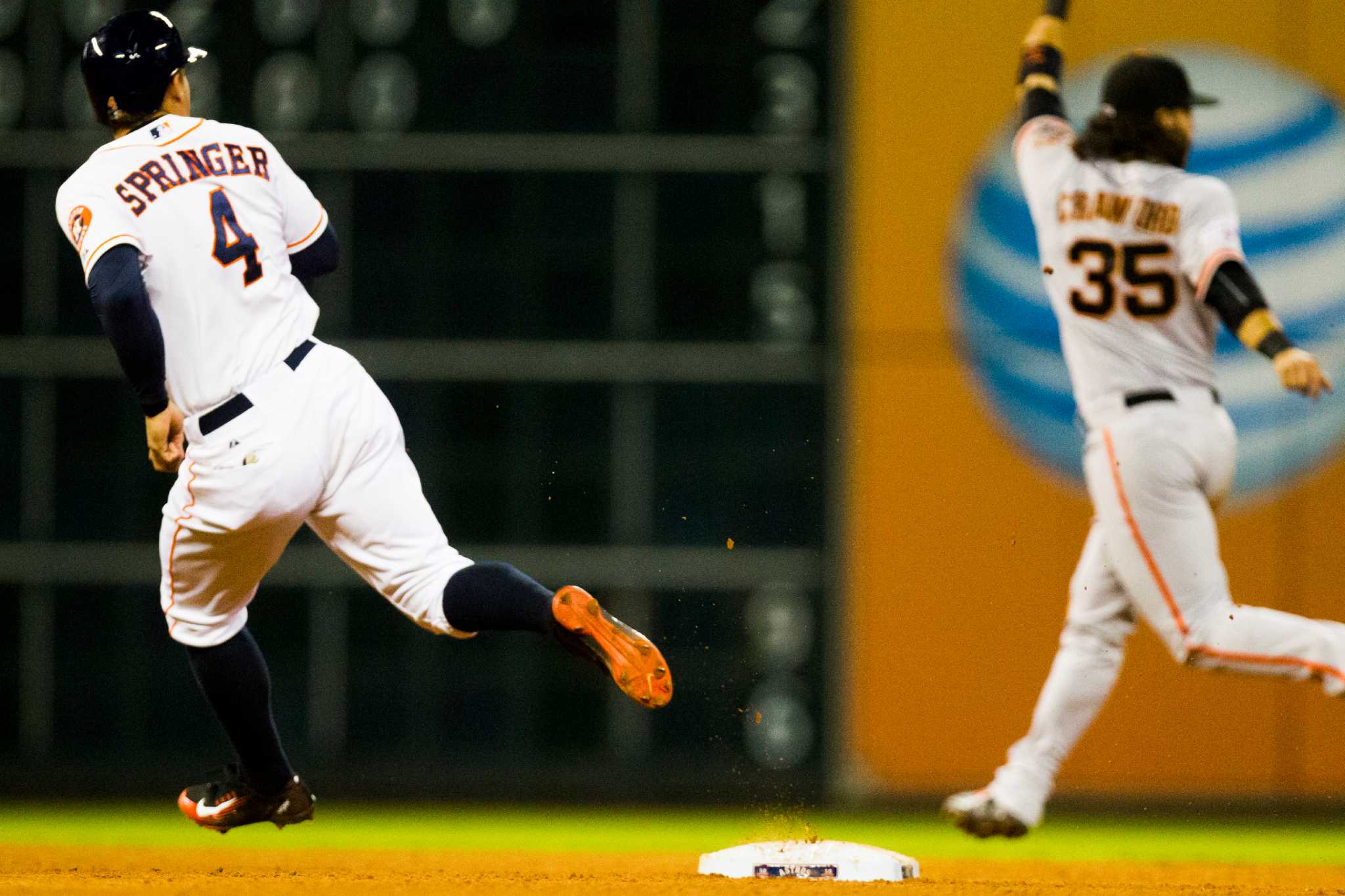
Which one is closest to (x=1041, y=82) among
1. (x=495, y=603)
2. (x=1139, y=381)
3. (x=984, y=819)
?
(x=1139, y=381)

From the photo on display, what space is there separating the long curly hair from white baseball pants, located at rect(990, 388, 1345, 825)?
2.21ft

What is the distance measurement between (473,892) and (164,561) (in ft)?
3.49

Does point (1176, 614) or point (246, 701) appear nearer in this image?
point (246, 701)

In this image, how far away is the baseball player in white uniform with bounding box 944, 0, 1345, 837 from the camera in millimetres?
4719

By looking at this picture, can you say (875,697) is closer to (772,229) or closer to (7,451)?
(772,229)

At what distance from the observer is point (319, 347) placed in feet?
14.6

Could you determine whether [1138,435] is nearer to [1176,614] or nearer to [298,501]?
[1176,614]

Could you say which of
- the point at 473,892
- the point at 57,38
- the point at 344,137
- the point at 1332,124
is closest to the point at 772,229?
the point at 344,137

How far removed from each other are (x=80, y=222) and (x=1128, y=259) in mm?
2669

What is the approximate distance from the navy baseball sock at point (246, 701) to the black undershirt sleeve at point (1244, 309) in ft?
8.40

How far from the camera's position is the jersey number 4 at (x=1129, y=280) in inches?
196

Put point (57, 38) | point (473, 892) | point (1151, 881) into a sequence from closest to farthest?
point (473, 892), point (1151, 881), point (57, 38)

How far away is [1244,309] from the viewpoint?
4.71m

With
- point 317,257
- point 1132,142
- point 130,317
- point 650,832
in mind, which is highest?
point 1132,142
